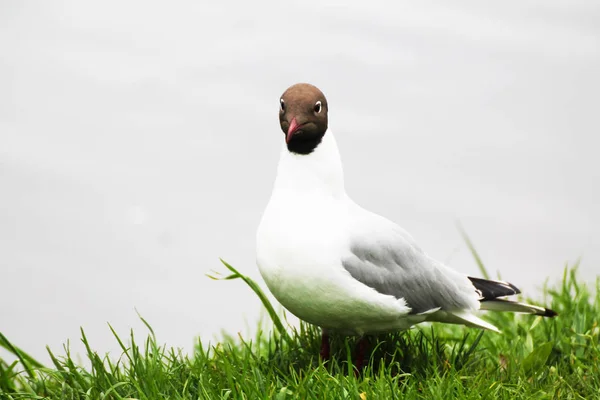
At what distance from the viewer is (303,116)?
4863mm

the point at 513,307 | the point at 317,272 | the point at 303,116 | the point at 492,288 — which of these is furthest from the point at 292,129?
the point at 513,307

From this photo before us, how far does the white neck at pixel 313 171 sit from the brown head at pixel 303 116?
4 centimetres

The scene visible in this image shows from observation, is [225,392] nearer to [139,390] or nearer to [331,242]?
[139,390]

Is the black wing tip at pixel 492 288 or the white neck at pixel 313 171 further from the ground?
the white neck at pixel 313 171

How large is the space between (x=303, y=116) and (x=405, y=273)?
1.05m

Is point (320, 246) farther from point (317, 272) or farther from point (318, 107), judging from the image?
point (318, 107)

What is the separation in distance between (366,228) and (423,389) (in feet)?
2.97

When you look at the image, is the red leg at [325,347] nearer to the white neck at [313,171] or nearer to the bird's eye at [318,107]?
the white neck at [313,171]

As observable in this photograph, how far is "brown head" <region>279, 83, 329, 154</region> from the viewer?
191 inches

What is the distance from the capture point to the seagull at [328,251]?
190 inches

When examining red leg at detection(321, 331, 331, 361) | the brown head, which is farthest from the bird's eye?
red leg at detection(321, 331, 331, 361)

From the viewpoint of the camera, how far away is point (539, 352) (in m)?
5.75

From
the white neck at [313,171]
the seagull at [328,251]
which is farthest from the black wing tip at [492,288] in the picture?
the white neck at [313,171]

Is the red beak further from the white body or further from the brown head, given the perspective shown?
the white body
